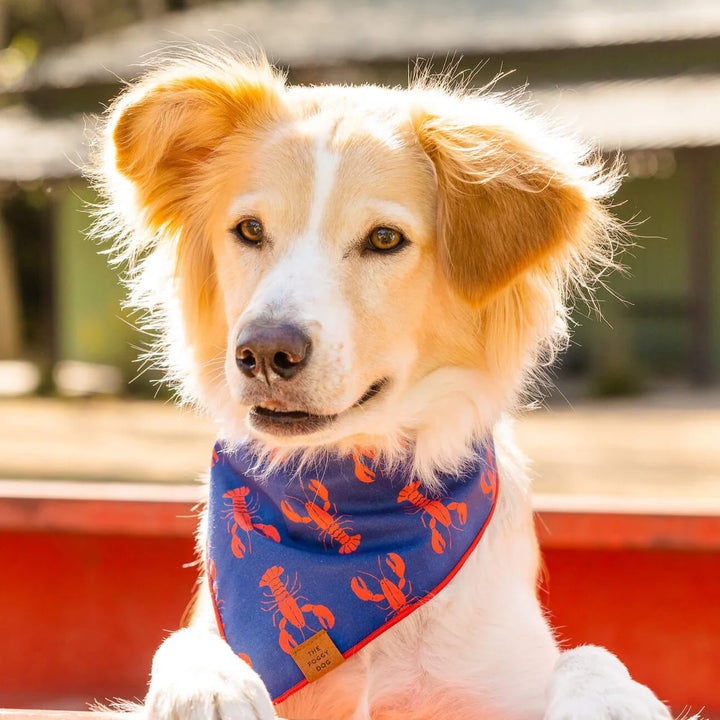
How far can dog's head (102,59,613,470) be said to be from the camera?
2.35m

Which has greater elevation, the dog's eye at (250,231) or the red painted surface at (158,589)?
A: the dog's eye at (250,231)

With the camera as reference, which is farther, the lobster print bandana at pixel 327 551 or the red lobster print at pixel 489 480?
the red lobster print at pixel 489 480

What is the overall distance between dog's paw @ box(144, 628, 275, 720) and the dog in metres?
0.11

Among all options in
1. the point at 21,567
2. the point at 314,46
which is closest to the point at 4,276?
the point at 314,46

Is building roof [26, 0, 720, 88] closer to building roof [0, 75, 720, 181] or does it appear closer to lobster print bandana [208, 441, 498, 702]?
building roof [0, 75, 720, 181]


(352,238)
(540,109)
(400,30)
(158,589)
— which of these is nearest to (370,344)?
(352,238)

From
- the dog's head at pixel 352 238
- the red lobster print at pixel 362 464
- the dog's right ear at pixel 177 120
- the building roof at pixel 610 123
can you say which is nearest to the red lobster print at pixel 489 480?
the dog's head at pixel 352 238

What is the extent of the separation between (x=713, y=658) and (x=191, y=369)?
6.11 feet

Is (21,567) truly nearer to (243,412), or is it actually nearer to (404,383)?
(243,412)

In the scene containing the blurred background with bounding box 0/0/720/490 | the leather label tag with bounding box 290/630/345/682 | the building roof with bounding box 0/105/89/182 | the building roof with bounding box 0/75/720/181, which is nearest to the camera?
the leather label tag with bounding box 290/630/345/682

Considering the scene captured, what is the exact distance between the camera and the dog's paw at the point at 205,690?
1.91 metres

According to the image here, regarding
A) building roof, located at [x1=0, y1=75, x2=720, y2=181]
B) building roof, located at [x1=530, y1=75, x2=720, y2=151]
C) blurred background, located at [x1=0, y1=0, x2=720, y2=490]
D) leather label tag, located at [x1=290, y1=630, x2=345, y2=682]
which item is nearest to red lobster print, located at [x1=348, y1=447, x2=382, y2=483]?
leather label tag, located at [x1=290, y1=630, x2=345, y2=682]

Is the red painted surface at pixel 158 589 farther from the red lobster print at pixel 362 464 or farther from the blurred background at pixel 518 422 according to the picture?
the red lobster print at pixel 362 464

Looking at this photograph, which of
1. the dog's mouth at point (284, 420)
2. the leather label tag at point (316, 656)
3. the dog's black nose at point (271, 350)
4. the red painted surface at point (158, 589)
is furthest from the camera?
the red painted surface at point (158, 589)
